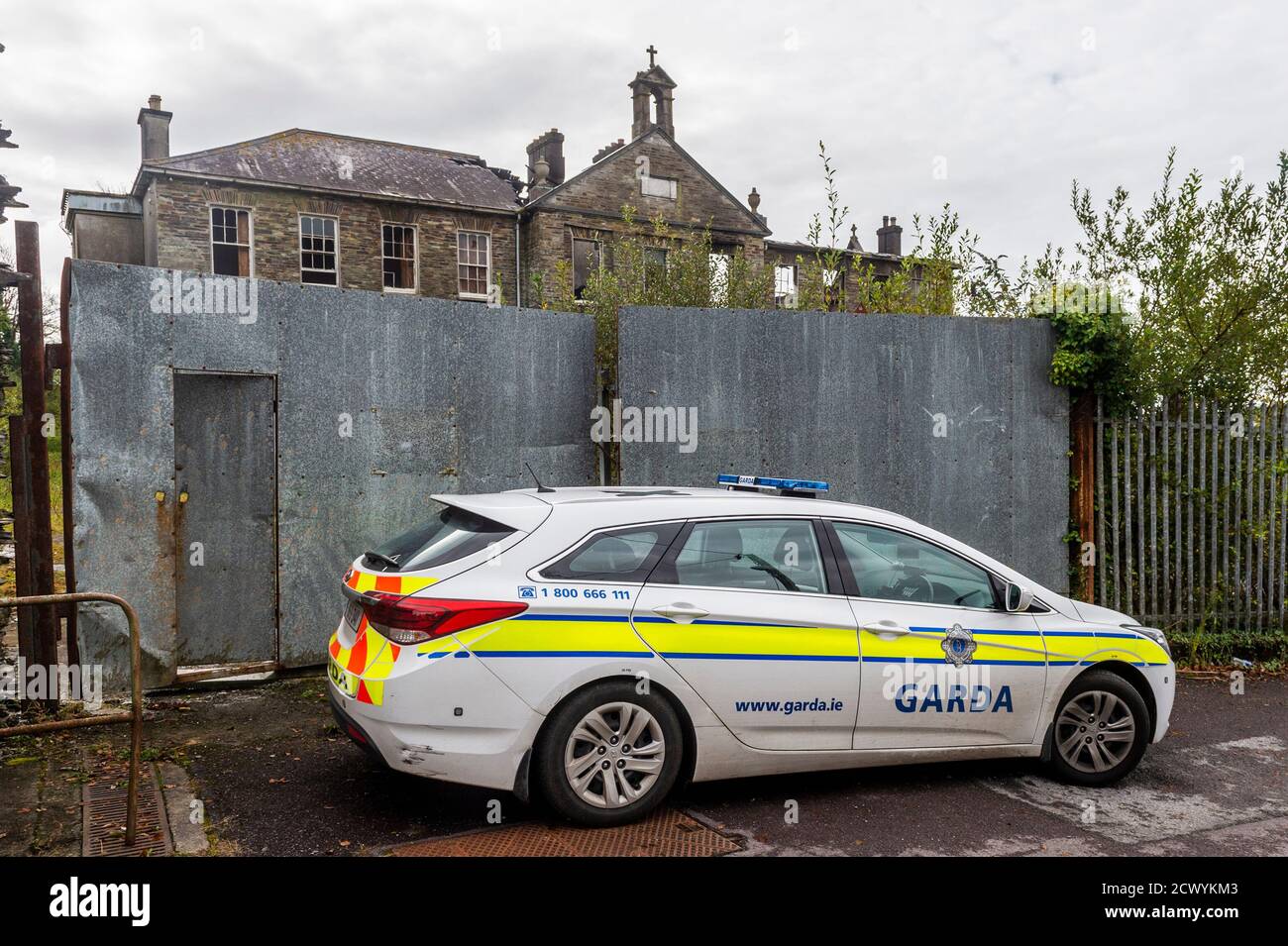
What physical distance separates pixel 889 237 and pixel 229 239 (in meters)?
23.4

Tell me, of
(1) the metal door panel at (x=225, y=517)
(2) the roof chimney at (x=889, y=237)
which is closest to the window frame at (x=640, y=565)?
(1) the metal door panel at (x=225, y=517)

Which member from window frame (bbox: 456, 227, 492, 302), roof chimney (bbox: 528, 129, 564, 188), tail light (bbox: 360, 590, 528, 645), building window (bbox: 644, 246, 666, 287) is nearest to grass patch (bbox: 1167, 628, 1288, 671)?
building window (bbox: 644, 246, 666, 287)

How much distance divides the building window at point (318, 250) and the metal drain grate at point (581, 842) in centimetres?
2300

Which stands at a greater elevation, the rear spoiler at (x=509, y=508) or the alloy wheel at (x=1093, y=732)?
the rear spoiler at (x=509, y=508)

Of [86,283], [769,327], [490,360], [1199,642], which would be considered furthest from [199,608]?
[1199,642]

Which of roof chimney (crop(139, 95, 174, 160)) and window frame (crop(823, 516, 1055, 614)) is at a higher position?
roof chimney (crop(139, 95, 174, 160))

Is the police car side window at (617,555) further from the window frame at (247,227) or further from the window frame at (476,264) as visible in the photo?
the window frame at (476,264)

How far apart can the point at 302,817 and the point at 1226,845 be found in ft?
14.3

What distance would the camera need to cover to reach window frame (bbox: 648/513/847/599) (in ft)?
15.8

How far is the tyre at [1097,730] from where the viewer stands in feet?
18.0

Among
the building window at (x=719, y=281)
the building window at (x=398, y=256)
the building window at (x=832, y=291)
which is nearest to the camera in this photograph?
the building window at (x=832, y=291)

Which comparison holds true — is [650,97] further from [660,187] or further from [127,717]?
Result: [127,717]

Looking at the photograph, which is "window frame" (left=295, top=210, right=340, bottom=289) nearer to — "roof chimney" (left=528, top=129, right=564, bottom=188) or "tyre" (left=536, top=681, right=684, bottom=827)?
"roof chimney" (left=528, top=129, right=564, bottom=188)

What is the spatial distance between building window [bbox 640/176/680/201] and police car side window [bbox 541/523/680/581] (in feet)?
83.2
